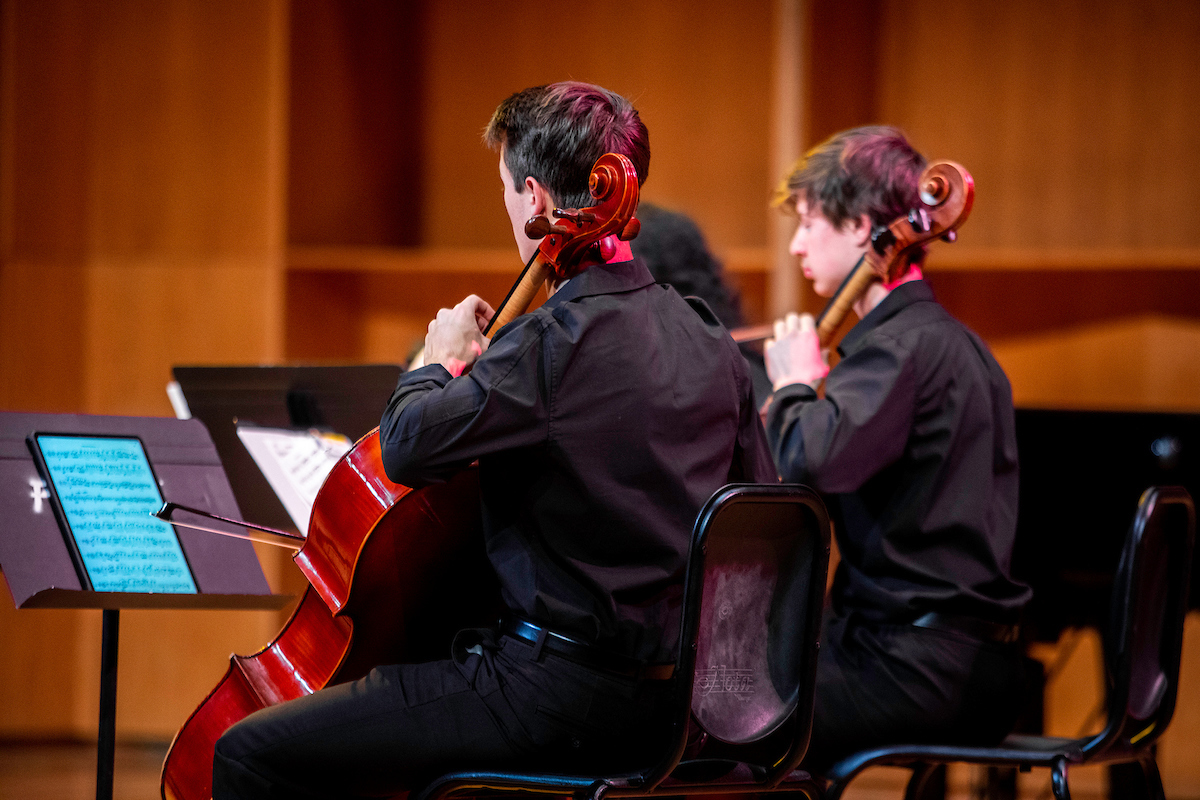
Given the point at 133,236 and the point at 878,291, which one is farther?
the point at 133,236

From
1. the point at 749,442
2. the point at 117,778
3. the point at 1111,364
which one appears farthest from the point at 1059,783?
the point at 117,778

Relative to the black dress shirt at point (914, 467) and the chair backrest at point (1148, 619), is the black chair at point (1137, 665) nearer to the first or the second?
the chair backrest at point (1148, 619)

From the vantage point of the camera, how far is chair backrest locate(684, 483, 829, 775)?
58.5 inches

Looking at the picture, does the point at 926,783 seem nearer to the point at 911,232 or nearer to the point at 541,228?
the point at 911,232

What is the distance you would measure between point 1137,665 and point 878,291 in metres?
0.71

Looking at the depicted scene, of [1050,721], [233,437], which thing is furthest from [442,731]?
[1050,721]

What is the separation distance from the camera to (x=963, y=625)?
1.91m

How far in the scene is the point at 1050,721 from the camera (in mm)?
3867

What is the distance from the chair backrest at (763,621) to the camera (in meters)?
1.49

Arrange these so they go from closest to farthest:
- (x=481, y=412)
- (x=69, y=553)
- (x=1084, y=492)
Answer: (x=481, y=412) → (x=69, y=553) → (x=1084, y=492)

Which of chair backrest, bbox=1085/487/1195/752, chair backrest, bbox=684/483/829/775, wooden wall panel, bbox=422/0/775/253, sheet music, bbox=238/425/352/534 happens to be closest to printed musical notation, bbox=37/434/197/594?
sheet music, bbox=238/425/352/534

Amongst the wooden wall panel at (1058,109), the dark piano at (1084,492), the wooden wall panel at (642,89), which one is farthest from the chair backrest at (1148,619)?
the wooden wall panel at (642,89)

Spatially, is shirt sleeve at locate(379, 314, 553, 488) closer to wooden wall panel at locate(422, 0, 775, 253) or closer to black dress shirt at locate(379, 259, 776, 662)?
black dress shirt at locate(379, 259, 776, 662)

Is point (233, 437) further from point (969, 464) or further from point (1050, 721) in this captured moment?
point (1050, 721)
